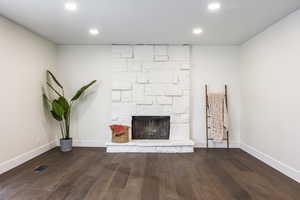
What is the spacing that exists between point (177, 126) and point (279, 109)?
211cm

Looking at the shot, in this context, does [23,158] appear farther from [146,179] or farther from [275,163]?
[275,163]

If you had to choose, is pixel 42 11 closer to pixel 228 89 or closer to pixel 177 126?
pixel 177 126

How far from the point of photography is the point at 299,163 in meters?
2.74

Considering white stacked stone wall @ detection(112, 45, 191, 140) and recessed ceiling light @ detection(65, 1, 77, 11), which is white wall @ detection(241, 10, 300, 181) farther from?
recessed ceiling light @ detection(65, 1, 77, 11)

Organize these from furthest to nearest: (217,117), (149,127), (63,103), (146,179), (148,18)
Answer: (149,127) → (217,117) → (63,103) → (148,18) → (146,179)

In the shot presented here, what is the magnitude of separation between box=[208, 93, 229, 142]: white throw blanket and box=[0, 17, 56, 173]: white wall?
3771 millimetres

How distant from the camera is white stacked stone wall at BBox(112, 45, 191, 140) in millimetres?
4637

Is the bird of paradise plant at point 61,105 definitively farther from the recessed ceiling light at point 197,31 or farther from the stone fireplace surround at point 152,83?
the recessed ceiling light at point 197,31

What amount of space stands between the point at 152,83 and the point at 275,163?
2889 millimetres

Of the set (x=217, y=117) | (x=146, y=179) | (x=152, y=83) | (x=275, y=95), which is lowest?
(x=146, y=179)

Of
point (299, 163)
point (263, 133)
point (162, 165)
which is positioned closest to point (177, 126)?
point (162, 165)

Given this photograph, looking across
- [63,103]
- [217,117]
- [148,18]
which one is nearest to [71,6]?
[148,18]

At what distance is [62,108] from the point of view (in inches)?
161

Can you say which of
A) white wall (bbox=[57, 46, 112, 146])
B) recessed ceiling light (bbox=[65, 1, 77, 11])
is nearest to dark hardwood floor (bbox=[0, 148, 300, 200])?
white wall (bbox=[57, 46, 112, 146])
